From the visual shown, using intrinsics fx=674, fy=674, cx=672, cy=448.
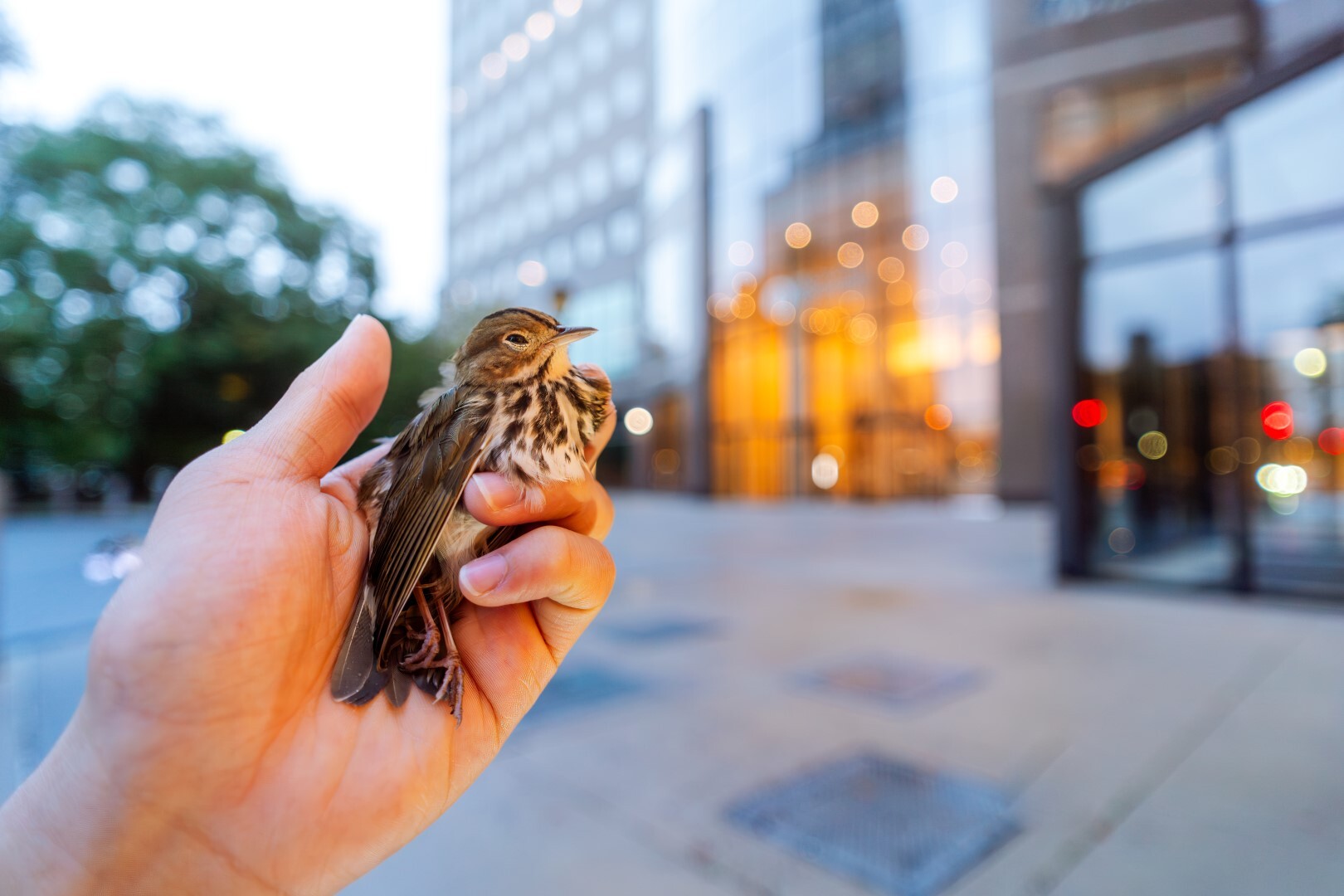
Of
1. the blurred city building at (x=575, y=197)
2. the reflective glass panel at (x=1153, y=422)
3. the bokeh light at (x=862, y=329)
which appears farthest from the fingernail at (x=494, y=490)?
the bokeh light at (x=862, y=329)

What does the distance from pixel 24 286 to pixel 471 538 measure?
25.2 feet

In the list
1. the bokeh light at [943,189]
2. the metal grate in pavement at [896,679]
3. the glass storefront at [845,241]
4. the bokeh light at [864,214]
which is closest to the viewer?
the metal grate in pavement at [896,679]

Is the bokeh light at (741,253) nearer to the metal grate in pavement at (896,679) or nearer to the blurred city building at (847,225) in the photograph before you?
the blurred city building at (847,225)

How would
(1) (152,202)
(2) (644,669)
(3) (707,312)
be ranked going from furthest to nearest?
(3) (707,312)
(1) (152,202)
(2) (644,669)

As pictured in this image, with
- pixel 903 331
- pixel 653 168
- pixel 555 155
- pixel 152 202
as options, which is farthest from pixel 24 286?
pixel 555 155

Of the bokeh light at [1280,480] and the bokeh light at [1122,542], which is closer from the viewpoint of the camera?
the bokeh light at [1280,480]

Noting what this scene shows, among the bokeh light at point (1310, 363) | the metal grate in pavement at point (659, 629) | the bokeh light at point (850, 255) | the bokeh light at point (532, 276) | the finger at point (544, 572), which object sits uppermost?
the bokeh light at point (850, 255)

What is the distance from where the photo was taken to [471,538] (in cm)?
112

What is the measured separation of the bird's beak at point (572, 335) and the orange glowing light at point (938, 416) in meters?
22.9

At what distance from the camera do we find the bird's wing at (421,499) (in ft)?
3.20

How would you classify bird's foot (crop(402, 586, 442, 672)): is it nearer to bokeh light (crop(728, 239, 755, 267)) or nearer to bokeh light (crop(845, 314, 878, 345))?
bokeh light (crop(845, 314, 878, 345))

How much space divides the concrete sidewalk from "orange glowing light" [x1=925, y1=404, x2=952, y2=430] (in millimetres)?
14045

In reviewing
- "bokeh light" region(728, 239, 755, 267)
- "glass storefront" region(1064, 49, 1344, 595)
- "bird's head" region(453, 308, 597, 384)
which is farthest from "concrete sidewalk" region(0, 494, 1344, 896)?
"bokeh light" region(728, 239, 755, 267)

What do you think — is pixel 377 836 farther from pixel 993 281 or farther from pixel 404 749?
pixel 993 281
